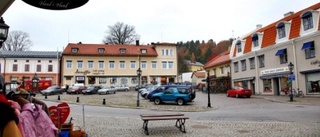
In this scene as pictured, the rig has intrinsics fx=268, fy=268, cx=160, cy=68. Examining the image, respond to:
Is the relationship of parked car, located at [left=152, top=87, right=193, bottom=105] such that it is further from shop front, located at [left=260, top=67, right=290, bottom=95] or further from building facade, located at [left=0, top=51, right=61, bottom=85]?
building facade, located at [left=0, top=51, right=61, bottom=85]

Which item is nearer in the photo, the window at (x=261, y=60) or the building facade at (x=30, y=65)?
the window at (x=261, y=60)

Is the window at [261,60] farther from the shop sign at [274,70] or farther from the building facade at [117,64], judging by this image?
the building facade at [117,64]

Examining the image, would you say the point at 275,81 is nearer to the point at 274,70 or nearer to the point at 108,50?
the point at 274,70

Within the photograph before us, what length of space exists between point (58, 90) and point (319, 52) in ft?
112

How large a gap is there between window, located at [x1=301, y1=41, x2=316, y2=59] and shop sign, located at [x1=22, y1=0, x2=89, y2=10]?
28.0 metres

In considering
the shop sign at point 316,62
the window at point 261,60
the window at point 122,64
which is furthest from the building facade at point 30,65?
the shop sign at point 316,62

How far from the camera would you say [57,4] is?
11.3 ft

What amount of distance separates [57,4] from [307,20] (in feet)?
97.0

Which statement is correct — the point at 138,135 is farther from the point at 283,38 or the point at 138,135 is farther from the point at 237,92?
the point at 283,38

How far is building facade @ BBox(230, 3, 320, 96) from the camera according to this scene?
26.8 meters

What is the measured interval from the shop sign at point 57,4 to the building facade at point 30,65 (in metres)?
55.4

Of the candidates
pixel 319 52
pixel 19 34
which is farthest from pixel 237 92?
pixel 19 34

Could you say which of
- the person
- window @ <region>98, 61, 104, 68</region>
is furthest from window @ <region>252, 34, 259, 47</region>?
the person

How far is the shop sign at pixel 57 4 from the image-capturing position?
132 inches
